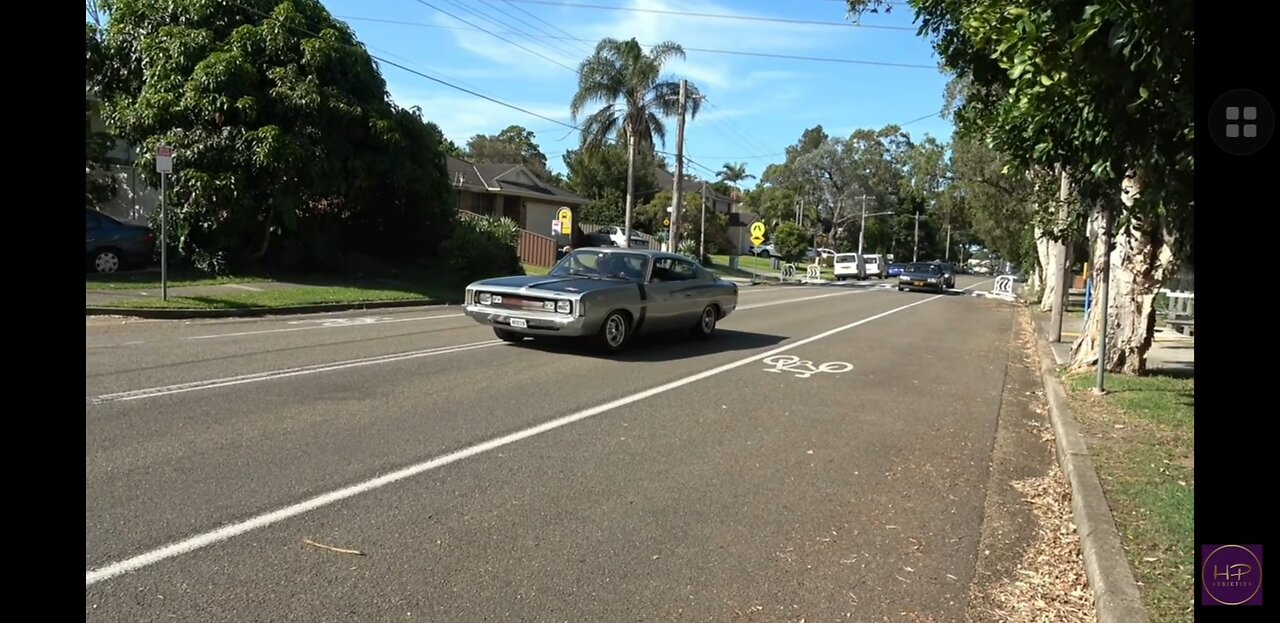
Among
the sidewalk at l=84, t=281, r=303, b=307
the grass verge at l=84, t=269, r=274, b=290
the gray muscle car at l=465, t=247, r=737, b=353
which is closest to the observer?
the gray muscle car at l=465, t=247, r=737, b=353

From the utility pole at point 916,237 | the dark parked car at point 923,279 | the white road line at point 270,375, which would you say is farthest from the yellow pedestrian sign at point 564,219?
the utility pole at point 916,237

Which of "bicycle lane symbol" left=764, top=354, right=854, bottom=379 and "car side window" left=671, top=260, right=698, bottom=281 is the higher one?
"car side window" left=671, top=260, right=698, bottom=281

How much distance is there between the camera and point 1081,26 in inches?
173

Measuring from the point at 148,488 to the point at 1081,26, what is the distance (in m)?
5.74

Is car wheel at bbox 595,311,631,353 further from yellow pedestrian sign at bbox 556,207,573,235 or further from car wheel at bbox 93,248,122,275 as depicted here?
yellow pedestrian sign at bbox 556,207,573,235

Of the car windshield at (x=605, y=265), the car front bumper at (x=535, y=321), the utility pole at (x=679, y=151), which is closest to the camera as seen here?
the car front bumper at (x=535, y=321)

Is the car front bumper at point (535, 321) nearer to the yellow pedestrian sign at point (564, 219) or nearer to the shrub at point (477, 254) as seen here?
the shrub at point (477, 254)

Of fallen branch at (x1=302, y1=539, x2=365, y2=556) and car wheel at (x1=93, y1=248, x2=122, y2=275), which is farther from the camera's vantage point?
car wheel at (x1=93, y1=248, x2=122, y2=275)

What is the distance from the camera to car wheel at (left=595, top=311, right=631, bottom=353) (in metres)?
10.9

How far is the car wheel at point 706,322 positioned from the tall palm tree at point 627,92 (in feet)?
78.6

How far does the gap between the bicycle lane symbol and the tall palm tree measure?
2621 centimetres

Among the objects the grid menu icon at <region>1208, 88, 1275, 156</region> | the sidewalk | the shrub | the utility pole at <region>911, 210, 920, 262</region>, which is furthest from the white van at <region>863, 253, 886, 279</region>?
the grid menu icon at <region>1208, 88, 1275, 156</region>

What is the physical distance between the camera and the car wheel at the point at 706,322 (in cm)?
1330

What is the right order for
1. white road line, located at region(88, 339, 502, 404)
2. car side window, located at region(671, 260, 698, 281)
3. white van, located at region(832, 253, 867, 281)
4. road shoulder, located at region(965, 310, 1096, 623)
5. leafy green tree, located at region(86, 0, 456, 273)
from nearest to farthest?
road shoulder, located at region(965, 310, 1096, 623)
white road line, located at region(88, 339, 502, 404)
car side window, located at region(671, 260, 698, 281)
leafy green tree, located at region(86, 0, 456, 273)
white van, located at region(832, 253, 867, 281)
